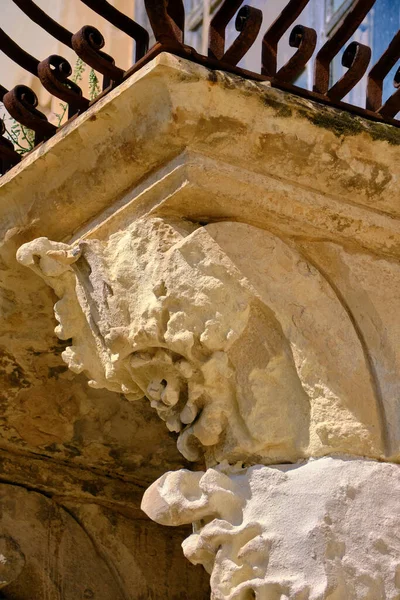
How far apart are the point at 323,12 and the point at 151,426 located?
1149mm

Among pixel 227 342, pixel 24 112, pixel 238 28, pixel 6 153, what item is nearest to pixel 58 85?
pixel 24 112

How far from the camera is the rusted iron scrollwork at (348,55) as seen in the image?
97.4 inches

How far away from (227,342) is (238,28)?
1.81 feet

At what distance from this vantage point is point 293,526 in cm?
223

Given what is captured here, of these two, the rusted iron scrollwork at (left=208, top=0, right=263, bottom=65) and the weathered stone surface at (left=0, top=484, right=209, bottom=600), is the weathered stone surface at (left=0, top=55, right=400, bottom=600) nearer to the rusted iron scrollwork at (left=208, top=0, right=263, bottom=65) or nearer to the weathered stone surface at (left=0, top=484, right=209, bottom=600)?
the rusted iron scrollwork at (left=208, top=0, right=263, bottom=65)

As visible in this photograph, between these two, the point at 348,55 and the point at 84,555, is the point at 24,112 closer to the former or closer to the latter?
the point at 348,55

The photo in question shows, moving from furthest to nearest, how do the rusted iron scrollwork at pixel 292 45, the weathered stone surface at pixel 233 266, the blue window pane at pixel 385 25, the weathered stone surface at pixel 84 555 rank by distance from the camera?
the blue window pane at pixel 385 25
the weathered stone surface at pixel 84 555
the rusted iron scrollwork at pixel 292 45
the weathered stone surface at pixel 233 266

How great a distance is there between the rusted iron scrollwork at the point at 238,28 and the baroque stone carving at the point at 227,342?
0.95 ft

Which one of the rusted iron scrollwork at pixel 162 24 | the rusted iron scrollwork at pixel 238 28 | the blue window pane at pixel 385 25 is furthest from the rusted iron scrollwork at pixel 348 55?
the blue window pane at pixel 385 25

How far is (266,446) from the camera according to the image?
7.67 ft

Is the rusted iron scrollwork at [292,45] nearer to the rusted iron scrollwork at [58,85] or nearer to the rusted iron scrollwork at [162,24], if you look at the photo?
the rusted iron scrollwork at [162,24]

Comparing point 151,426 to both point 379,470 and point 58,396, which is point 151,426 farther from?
point 379,470

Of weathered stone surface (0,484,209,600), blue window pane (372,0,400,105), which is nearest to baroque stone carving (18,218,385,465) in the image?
weathered stone surface (0,484,209,600)

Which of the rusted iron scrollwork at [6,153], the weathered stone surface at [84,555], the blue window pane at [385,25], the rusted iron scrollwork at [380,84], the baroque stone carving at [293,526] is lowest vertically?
the weathered stone surface at [84,555]
